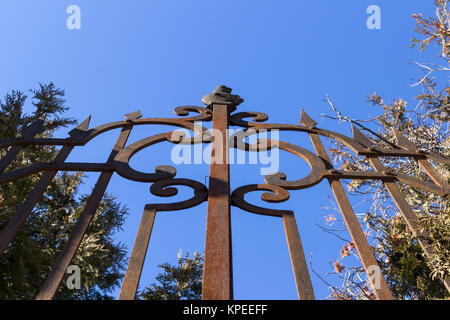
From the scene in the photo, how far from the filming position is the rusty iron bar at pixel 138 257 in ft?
5.54

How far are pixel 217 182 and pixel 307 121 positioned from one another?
1049 mm

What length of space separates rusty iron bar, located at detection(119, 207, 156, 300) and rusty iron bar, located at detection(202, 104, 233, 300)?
0.89 ft

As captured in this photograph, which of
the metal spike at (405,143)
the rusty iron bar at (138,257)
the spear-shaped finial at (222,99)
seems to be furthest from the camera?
the spear-shaped finial at (222,99)

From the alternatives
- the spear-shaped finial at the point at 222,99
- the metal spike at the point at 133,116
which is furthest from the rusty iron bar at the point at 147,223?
the spear-shaped finial at the point at 222,99

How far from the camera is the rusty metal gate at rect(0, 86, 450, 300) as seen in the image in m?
1.81

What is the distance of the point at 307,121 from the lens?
3.02 m

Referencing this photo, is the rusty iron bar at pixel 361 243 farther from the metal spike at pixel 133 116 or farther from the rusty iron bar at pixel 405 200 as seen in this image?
the metal spike at pixel 133 116

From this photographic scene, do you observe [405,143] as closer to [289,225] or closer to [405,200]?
[405,200]

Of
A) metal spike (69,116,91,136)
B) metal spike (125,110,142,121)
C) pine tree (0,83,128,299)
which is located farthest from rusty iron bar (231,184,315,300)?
pine tree (0,83,128,299)
